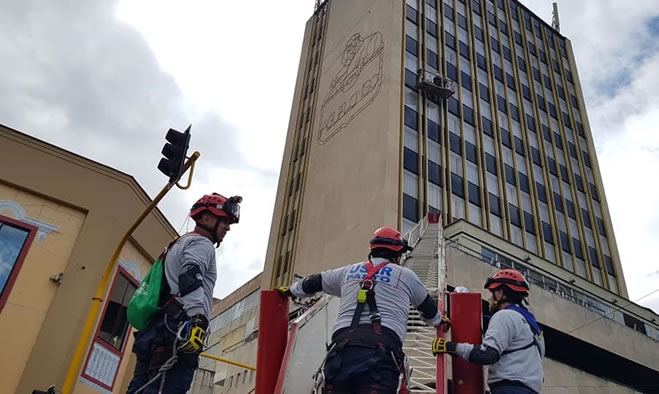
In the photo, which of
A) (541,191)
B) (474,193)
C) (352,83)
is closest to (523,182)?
(541,191)

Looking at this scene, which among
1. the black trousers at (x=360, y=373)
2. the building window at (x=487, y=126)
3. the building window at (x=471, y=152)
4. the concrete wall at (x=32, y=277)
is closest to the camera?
the black trousers at (x=360, y=373)

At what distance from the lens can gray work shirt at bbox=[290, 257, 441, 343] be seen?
4719mm

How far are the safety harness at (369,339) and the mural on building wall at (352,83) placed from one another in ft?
99.3

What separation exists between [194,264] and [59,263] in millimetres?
6030

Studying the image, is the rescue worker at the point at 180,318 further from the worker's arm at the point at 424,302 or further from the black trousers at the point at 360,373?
the worker's arm at the point at 424,302

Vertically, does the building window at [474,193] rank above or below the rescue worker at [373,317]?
above

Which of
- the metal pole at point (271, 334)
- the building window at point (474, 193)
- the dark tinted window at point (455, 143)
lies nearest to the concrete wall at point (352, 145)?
the dark tinted window at point (455, 143)

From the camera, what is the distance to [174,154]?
8352 millimetres

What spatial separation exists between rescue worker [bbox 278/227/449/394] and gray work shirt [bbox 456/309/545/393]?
2.04 ft

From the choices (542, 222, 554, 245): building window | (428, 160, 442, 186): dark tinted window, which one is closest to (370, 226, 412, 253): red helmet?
(428, 160, 442, 186): dark tinted window

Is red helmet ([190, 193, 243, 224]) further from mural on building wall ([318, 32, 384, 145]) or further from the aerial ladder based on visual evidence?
mural on building wall ([318, 32, 384, 145])

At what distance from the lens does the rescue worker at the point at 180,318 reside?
448 centimetres

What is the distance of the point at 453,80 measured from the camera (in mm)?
38000

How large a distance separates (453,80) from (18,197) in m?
32.7
